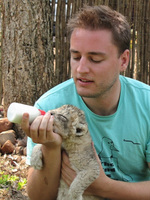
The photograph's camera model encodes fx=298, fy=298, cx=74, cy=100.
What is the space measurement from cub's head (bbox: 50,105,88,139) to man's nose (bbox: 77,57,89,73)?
439 mm

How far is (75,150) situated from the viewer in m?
3.21

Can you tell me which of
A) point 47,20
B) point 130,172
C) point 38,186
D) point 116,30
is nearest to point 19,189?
point 38,186

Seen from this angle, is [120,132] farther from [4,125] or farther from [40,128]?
[4,125]

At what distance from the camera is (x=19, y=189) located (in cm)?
505

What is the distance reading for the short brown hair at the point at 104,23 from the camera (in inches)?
135

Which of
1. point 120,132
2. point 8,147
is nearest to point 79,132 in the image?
point 120,132

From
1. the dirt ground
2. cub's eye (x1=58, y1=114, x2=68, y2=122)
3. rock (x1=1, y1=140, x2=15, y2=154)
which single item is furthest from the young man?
rock (x1=1, y1=140, x2=15, y2=154)

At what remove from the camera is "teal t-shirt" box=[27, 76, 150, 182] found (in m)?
3.61

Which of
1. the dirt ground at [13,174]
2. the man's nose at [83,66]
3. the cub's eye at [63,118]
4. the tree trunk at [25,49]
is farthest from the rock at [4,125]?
the cub's eye at [63,118]

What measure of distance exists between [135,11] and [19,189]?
5418mm

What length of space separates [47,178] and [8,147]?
3.00 m

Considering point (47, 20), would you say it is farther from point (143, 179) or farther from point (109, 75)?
point (143, 179)

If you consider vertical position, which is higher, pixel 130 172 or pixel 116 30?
pixel 116 30

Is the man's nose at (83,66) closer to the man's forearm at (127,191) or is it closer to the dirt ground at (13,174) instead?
the man's forearm at (127,191)
